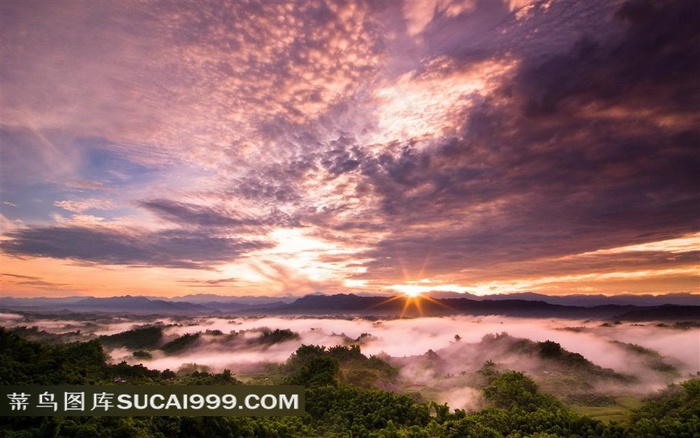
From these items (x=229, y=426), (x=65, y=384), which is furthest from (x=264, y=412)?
(x=65, y=384)

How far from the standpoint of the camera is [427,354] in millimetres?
90688

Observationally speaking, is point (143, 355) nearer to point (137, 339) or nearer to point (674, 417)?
point (137, 339)

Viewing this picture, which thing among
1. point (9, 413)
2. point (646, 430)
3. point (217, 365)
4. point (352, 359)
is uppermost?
point (9, 413)

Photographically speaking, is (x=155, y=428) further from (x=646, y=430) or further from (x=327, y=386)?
(x=646, y=430)

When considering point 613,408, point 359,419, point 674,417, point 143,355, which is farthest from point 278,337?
point 674,417

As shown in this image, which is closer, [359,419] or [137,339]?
[359,419]

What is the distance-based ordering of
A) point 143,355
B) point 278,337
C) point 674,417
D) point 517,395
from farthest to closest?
point 278,337 → point 143,355 → point 517,395 → point 674,417

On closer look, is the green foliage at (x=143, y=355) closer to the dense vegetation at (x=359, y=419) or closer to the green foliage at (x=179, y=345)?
the green foliage at (x=179, y=345)

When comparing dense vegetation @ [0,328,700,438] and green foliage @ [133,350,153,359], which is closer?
dense vegetation @ [0,328,700,438]

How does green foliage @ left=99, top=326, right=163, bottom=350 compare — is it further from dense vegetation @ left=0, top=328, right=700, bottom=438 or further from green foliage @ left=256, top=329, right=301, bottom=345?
dense vegetation @ left=0, top=328, right=700, bottom=438

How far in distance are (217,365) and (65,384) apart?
78.5m

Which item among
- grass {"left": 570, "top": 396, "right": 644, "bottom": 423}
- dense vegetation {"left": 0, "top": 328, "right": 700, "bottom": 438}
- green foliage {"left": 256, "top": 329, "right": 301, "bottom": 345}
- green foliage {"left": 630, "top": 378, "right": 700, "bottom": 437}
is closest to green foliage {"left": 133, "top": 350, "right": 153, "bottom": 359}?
green foliage {"left": 256, "top": 329, "right": 301, "bottom": 345}

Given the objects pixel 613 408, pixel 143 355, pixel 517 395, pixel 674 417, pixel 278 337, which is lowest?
pixel 143 355

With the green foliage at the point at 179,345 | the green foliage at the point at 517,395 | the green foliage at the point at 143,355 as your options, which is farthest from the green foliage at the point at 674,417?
the green foliage at the point at 179,345
